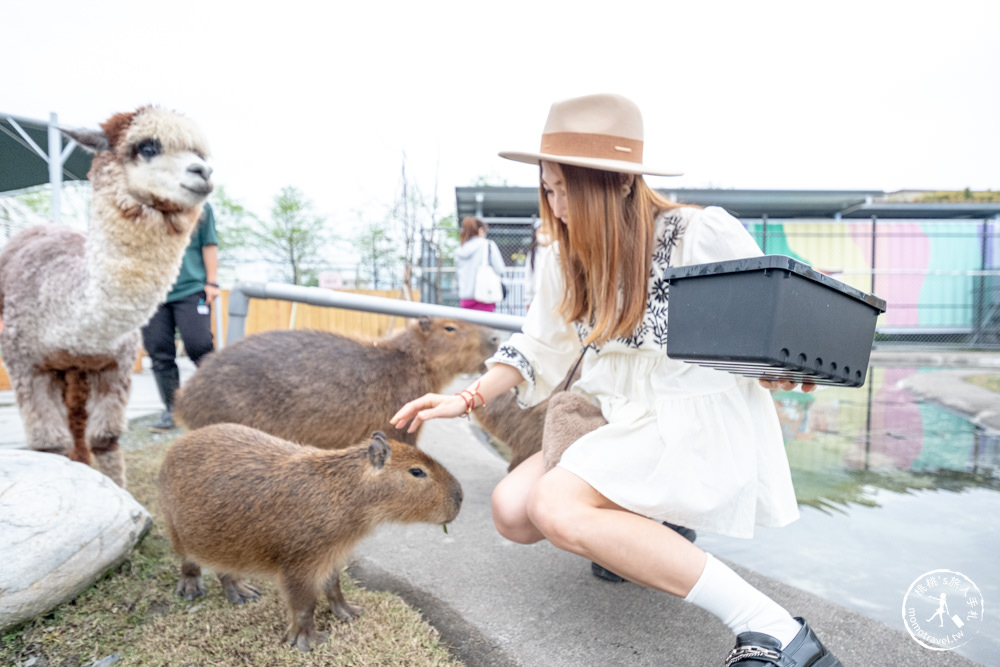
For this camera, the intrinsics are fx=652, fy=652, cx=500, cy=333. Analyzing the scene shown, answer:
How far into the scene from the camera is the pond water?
2350 millimetres

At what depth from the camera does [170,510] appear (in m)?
2.25

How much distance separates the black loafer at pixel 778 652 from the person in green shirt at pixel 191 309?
11.4 ft

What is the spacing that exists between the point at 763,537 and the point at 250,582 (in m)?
2.17

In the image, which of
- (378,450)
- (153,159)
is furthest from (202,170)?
(378,450)

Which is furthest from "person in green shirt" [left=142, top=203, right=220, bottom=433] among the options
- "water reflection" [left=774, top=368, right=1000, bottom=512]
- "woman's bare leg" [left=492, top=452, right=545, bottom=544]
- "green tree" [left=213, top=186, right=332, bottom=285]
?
"green tree" [left=213, top=186, right=332, bottom=285]

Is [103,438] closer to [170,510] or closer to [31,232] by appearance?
[170,510]

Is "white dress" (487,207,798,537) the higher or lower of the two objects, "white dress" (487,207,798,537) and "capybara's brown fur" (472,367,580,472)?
the higher

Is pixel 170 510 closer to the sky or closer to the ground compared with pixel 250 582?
closer to the sky

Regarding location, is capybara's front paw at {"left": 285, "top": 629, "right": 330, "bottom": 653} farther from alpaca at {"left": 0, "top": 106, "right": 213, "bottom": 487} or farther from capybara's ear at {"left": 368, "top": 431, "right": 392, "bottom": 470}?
alpaca at {"left": 0, "top": 106, "right": 213, "bottom": 487}

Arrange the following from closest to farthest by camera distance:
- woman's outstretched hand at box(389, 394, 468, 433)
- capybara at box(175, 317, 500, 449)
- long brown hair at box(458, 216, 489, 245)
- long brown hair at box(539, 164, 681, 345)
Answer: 1. long brown hair at box(539, 164, 681, 345)
2. woman's outstretched hand at box(389, 394, 468, 433)
3. capybara at box(175, 317, 500, 449)
4. long brown hair at box(458, 216, 489, 245)

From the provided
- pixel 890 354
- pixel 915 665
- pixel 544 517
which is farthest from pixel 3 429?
pixel 890 354

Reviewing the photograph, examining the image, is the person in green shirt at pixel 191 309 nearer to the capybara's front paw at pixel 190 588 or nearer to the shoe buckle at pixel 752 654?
the capybara's front paw at pixel 190 588

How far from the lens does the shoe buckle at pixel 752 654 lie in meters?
1.58

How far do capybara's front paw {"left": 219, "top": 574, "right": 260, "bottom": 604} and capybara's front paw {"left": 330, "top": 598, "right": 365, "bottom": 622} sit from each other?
0.37 m
